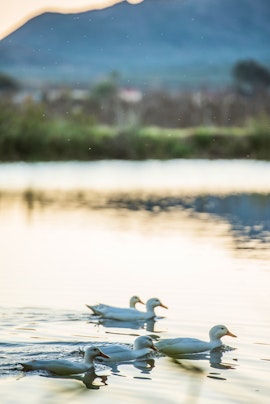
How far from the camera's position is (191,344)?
11.1 meters

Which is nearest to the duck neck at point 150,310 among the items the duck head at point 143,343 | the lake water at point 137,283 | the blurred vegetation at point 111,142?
the lake water at point 137,283

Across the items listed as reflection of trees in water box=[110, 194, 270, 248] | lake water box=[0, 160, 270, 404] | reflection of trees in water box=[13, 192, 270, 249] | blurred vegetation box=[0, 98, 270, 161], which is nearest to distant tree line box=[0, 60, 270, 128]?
blurred vegetation box=[0, 98, 270, 161]

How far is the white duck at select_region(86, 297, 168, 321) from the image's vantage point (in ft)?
42.4

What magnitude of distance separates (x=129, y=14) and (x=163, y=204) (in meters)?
167

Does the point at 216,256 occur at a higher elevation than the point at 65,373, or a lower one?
higher

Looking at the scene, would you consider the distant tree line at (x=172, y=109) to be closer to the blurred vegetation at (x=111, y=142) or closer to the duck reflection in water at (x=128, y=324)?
the blurred vegetation at (x=111, y=142)

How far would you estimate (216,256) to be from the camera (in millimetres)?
18266

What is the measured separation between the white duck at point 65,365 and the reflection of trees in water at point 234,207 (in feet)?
35.4

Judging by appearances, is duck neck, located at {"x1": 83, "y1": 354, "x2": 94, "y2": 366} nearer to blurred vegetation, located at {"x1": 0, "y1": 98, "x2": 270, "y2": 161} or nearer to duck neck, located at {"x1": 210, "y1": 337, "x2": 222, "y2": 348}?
duck neck, located at {"x1": 210, "y1": 337, "x2": 222, "y2": 348}

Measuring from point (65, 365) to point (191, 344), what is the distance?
4.58 feet

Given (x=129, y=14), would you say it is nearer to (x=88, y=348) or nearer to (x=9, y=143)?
(x=9, y=143)

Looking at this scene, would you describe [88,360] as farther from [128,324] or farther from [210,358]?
[128,324]

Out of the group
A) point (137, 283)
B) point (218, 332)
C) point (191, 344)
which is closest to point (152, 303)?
point (218, 332)

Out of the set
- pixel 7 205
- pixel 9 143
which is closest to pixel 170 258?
pixel 7 205
